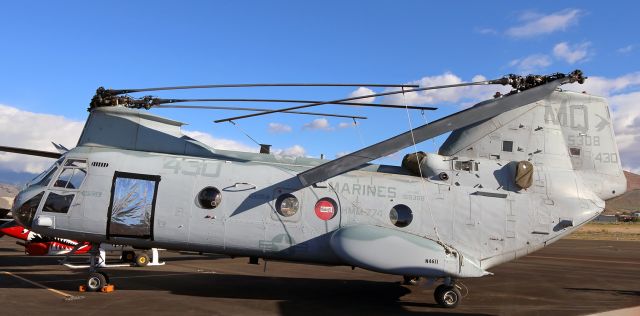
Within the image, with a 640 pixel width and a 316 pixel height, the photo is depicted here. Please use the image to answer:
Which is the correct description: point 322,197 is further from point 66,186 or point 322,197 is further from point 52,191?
point 52,191

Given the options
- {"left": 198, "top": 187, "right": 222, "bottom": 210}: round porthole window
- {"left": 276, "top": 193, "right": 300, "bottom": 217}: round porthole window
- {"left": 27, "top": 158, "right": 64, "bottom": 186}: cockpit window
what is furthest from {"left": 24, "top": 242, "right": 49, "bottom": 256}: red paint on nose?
{"left": 276, "top": 193, "right": 300, "bottom": 217}: round porthole window

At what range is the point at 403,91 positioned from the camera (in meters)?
9.22

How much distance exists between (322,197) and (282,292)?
3.07 meters

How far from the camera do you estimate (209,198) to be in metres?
10.4

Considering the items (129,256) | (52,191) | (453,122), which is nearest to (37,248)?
(129,256)

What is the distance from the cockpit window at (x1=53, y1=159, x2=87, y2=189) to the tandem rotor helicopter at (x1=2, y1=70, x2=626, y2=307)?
25mm

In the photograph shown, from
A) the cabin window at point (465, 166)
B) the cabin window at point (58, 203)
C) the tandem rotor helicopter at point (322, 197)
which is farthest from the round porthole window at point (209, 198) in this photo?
the cabin window at point (465, 166)

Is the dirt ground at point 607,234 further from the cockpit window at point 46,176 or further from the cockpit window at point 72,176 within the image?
the cockpit window at point 46,176

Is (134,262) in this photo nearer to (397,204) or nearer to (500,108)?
(397,204)

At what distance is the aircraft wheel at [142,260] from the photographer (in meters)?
16.8

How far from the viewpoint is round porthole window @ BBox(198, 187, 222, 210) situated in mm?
10398

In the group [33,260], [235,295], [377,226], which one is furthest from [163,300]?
[33,260]

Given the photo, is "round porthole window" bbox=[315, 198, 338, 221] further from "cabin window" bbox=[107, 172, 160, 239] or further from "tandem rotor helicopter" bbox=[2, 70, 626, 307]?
"cabin window" bbox=[107, 172, 160, 239]

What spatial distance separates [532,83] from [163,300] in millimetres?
9558
